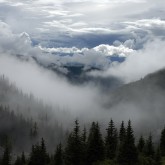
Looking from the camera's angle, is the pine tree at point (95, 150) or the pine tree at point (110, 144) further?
the pine tree at point (110, 144)

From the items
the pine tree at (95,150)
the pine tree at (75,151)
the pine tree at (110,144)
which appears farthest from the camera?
the pine tree at (110,144)

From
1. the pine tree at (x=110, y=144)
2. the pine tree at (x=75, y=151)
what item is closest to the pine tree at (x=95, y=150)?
the pine tree at (x=75, y=151)

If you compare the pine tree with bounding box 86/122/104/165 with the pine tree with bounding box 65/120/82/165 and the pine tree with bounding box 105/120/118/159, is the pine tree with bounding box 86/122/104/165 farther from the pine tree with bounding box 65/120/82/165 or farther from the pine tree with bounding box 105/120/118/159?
the pine tree with bounding box 105/120/118/159

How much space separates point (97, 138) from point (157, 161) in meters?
16.5

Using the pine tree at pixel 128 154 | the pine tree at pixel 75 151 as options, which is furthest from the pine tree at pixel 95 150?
the pine tree at pixel 128 154

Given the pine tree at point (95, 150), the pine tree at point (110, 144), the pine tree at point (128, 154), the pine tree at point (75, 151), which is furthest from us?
the pine tree at point (110, 144)

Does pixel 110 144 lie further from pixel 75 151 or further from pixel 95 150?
pixel 75 151

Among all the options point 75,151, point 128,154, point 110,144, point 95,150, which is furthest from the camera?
point 110,144

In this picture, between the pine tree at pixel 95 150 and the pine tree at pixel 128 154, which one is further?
the pine tree at pixel 95 150

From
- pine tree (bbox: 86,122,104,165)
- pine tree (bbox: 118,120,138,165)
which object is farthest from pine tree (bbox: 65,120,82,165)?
pine tree (bbox: 118,120,138,165)

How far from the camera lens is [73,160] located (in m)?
85.2

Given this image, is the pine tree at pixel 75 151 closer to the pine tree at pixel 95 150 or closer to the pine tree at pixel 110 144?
the pine tree at pixel 95 150

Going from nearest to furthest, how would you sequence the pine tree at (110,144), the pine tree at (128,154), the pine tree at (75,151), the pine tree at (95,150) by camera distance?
the pine tree at (75,151) < the pine tree at (128,154) < the pine tree at (95,150) < the pine tree at (110,144)

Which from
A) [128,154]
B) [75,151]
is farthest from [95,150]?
[128,154]
